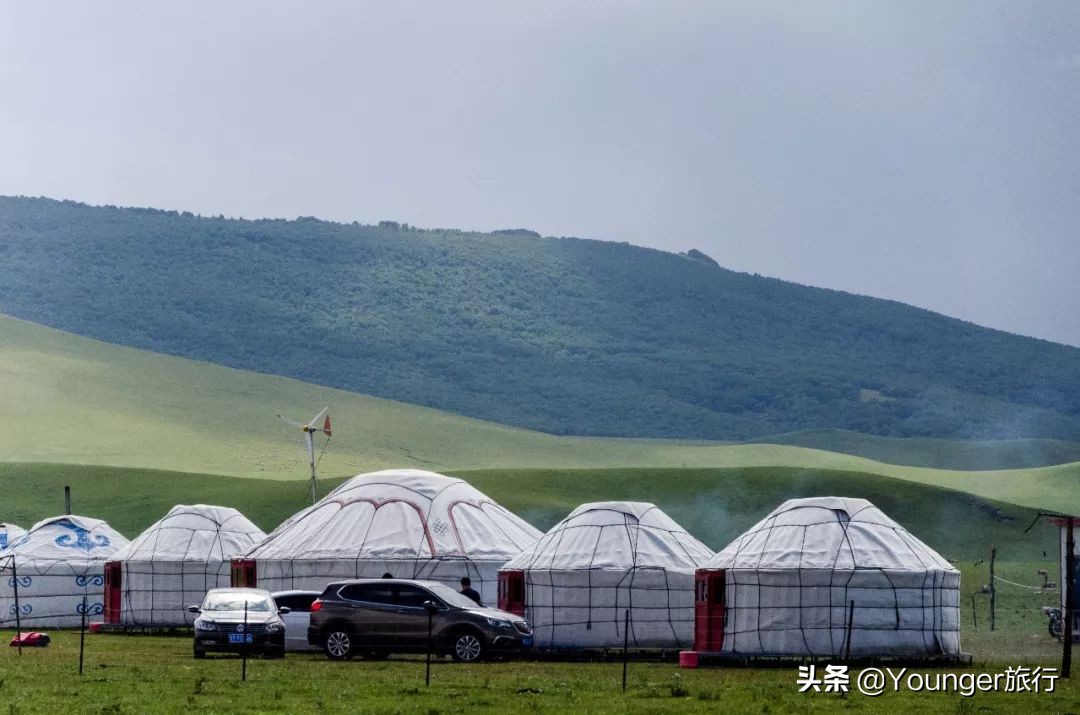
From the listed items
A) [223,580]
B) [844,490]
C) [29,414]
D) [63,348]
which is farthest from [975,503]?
[63,348]

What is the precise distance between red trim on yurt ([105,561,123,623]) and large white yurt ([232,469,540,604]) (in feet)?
22.2

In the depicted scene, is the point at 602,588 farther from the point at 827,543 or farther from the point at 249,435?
the point at 249,435

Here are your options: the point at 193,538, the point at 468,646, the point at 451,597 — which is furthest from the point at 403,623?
the point at 193,538

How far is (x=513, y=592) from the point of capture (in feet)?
106

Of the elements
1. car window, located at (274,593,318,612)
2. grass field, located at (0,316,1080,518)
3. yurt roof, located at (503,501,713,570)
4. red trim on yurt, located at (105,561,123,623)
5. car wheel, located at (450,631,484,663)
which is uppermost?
grass field, located at (0,316,1080,518)

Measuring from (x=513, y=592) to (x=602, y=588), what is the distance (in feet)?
5.24

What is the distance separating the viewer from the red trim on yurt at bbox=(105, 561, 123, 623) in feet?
137

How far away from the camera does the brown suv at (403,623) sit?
27.8m

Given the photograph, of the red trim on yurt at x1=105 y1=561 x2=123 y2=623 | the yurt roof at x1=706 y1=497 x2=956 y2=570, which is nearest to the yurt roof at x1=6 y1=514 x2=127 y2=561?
the red trim on yurt at x1=105 y1=561 x2=123 y2=623

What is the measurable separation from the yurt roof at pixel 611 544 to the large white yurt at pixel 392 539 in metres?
1.68

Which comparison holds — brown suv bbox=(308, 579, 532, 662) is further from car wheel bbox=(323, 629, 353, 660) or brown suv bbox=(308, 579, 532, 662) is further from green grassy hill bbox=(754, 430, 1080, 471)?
green grassy hill bbox=(754, 430, 1080, 471)

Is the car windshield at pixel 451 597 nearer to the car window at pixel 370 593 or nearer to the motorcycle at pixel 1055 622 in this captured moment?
the car window at pixel 370 593

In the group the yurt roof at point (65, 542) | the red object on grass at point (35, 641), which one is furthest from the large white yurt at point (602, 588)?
the yurt roof at point (65, 542)

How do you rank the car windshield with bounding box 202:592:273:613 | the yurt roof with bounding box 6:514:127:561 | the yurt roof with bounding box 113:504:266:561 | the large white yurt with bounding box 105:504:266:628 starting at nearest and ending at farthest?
1. the car windshield with bounding box 202:592:273:613
2. the large white yurt with bounding box 105:504:266:628
3. the yurt roof with bounding box 113:504:266:561
4. the yurt roof with bounding box 6:514:127:561
